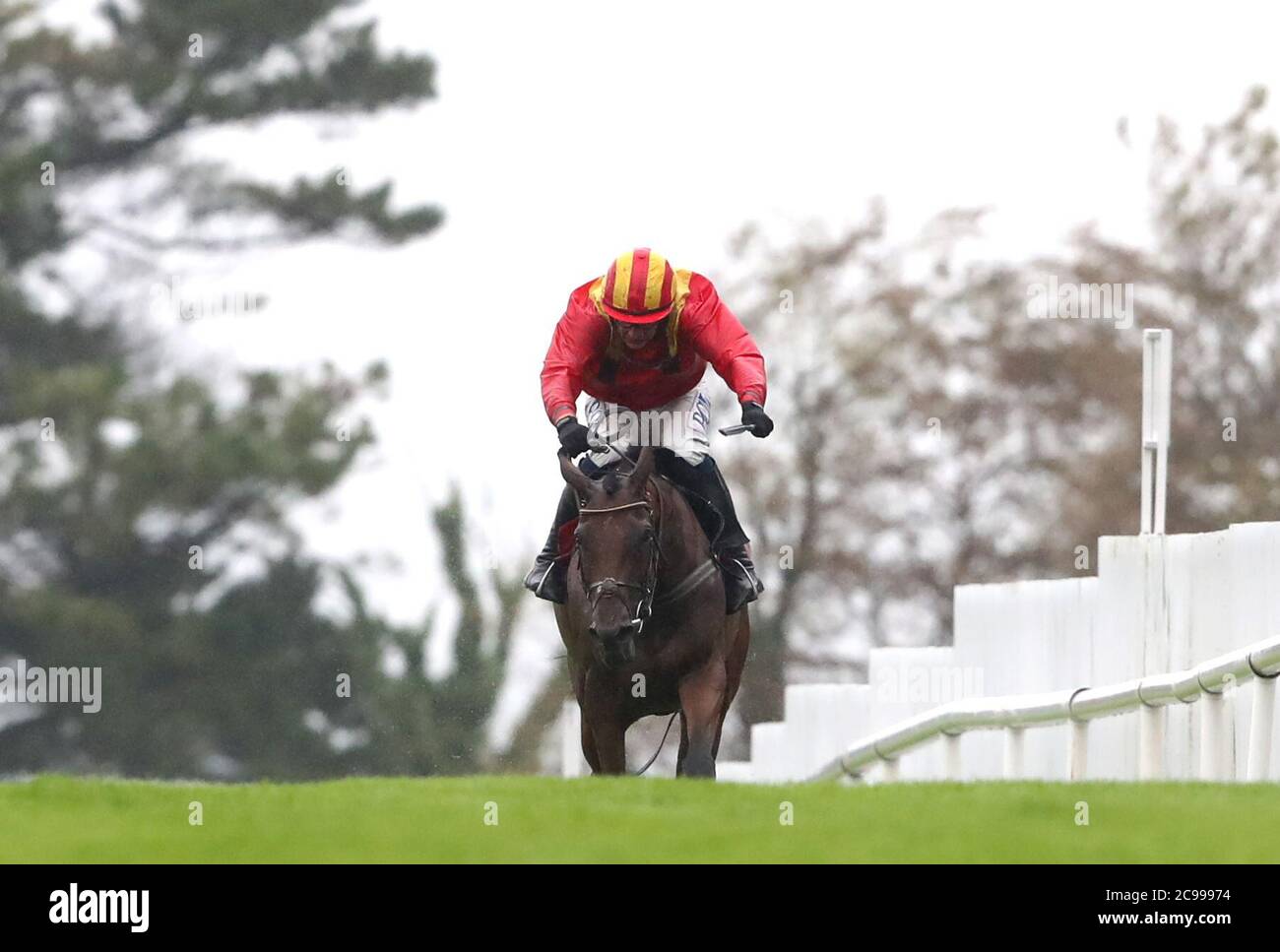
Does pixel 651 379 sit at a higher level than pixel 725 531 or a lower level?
higher

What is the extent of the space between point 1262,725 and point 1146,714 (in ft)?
3.92

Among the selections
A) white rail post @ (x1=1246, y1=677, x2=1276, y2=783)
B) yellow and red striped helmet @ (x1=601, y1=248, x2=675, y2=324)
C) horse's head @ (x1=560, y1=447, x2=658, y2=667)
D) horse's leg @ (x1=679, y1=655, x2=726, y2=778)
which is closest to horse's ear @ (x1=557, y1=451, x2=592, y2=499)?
horse's head @ (x1=560, y1=447, x2=658, y2=667)

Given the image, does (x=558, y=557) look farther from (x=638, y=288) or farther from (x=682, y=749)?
(x=638, y=288)

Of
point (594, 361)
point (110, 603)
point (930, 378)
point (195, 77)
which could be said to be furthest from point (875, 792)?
point (930, 378)

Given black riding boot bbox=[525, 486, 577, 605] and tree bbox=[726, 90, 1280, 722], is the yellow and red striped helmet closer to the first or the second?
black riding boot bbox=[525, 486, 577, 605]

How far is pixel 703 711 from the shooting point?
1130 centimetres

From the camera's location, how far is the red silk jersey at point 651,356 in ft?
37.8

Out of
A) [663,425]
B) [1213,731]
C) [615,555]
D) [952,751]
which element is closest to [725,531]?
[663,425]

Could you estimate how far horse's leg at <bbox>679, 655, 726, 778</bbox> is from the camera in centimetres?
1108

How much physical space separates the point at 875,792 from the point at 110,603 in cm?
2738

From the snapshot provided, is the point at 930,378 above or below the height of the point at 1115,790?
above

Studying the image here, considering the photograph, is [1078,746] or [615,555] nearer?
[615,555]

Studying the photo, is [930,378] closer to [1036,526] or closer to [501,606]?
[1036,526]
